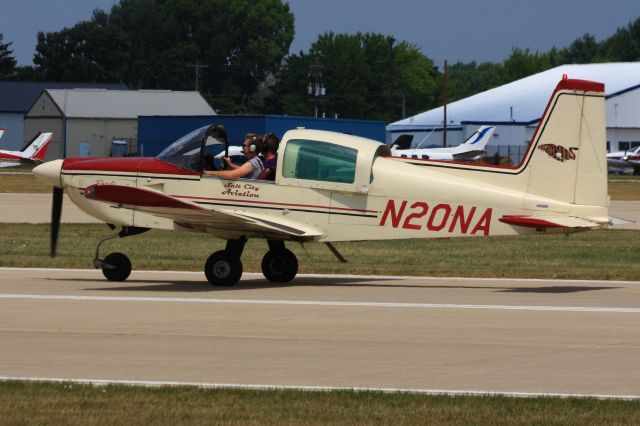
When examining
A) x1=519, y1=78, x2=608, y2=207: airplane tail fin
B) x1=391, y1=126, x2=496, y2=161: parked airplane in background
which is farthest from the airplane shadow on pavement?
x1=391, y1=126, x2=496, y2=161: parked airplane in background

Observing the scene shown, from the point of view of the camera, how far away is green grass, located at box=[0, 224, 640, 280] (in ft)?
61.2

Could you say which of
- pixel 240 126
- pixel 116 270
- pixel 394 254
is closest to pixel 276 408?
pixel 116 270

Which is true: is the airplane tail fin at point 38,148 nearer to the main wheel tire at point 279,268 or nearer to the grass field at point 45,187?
the grass field at point 45,187

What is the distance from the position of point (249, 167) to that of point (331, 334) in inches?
179

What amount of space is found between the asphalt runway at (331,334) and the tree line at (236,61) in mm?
137852

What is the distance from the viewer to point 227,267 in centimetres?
1577

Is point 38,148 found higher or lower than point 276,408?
higher

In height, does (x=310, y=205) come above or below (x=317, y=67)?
below

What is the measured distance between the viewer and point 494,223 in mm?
14844

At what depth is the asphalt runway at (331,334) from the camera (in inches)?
379

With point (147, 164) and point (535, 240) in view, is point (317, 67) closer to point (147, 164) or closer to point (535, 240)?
point (535, 240)

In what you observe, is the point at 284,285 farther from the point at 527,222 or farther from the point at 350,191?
the point at 527,222

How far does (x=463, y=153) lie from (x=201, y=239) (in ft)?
158

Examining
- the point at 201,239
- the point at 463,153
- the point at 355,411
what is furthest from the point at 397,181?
the point at 463,153
